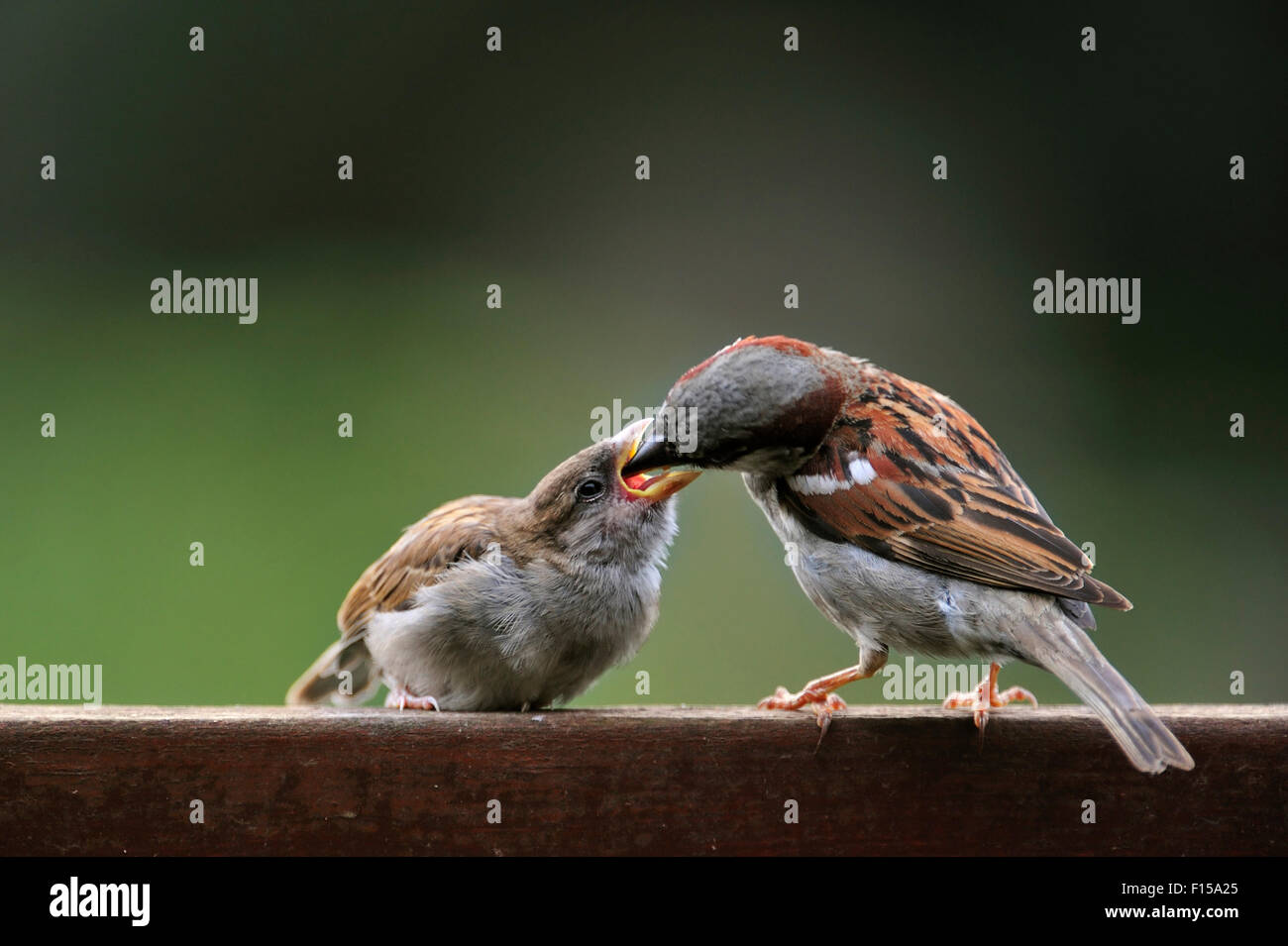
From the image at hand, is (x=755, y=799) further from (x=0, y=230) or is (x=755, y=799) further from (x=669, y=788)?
(x=0, y=230)

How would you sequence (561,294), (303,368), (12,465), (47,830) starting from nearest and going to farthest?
(47,830) → (12,465) → (303,368) → (561,294)

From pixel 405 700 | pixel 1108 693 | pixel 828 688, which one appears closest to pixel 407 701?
pixel 405 700

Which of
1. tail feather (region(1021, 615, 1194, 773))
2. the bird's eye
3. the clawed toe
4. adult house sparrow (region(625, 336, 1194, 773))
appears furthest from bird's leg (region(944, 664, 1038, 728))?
the clawed toe

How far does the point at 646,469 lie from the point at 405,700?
31.0 inches

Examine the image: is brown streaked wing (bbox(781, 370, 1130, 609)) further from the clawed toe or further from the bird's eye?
the clawed toe

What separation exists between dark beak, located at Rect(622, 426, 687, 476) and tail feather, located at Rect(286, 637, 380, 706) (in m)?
1.03

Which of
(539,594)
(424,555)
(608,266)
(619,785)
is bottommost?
(619,785)

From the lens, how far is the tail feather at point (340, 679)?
11.5 ft

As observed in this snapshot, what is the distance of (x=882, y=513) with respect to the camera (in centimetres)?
292

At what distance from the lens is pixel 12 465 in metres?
4.91

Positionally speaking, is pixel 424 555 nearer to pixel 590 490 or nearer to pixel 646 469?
pixel 590 490

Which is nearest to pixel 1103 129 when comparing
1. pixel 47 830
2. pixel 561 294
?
pixel 561 294

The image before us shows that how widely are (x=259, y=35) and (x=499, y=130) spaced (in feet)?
3.86

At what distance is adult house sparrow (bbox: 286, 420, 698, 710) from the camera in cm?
296
